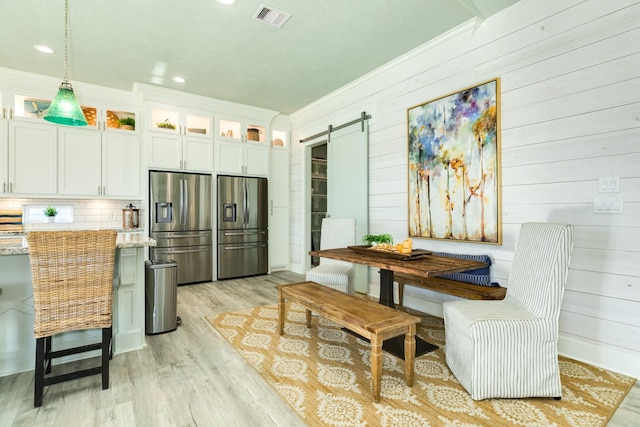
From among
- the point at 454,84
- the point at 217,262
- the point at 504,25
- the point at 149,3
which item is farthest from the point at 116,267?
the point at 504,25

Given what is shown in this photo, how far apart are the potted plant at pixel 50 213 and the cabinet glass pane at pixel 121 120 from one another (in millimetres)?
1394

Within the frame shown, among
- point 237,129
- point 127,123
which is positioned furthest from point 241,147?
point 127,123

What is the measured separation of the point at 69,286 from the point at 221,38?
2.66 m

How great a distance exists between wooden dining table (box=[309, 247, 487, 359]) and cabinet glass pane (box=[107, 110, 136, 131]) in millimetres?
3829

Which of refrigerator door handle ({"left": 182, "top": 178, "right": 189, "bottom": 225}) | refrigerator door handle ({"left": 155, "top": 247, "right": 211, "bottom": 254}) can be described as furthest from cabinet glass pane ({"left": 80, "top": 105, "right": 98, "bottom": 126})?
refrigerator door handle ({"left": 155, "top": 247, "right": 211, "bottom": 254})

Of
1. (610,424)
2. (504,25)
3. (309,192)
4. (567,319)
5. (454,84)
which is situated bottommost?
(610,424)

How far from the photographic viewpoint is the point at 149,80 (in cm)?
431

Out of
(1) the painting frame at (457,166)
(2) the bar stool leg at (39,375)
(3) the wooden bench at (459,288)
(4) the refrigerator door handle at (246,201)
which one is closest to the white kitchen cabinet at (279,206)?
(4) the refrigerator door handle at (246,201)

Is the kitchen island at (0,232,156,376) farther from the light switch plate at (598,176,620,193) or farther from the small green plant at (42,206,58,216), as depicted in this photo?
the light switch plate at (598,176,620,193)

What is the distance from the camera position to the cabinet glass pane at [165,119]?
472 centimetres

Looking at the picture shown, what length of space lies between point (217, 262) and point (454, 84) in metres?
4.09

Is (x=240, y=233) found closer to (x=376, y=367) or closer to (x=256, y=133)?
(x=256, y=133)

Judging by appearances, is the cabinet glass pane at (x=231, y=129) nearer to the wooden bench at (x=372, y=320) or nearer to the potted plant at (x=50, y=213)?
the potted plant at (x=50, y=213)

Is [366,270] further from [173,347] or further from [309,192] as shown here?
[173,347]
